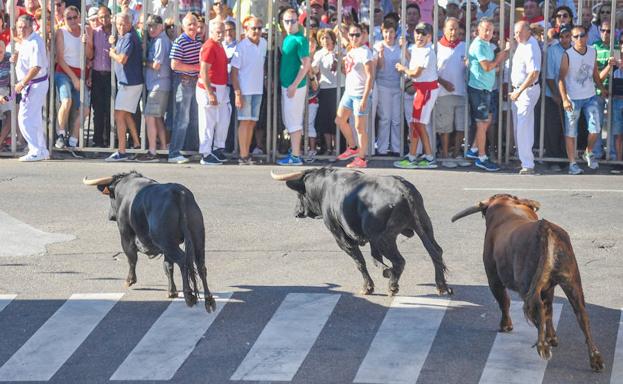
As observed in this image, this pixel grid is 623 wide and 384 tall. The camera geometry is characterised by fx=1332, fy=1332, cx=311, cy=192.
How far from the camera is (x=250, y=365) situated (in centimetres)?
946

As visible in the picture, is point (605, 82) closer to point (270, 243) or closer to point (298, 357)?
point (270, 243)

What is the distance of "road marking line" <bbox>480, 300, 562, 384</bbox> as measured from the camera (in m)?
9.16

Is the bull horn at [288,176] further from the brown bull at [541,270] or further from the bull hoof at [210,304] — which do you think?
the brown bull at [541,270]

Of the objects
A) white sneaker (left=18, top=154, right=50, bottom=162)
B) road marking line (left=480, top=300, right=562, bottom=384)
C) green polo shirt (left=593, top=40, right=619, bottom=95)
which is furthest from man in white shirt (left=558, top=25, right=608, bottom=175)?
road marking line (left=480, top=300, right=562, bottom=384)

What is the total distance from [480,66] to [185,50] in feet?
13.2

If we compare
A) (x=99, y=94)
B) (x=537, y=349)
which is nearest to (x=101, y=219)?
(x=99, y=94)

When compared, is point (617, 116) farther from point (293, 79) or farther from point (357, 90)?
point (293, 79)

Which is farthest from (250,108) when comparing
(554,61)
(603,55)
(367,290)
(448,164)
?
(367,290)

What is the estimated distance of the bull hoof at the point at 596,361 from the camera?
9172mm

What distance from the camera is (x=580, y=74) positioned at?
58.3ft

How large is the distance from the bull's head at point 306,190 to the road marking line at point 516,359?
2.21m

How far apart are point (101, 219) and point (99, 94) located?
16.6 ft

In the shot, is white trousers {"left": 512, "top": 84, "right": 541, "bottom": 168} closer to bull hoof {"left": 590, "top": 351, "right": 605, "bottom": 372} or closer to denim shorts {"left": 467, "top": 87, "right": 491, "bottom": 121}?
denim shorts {"left": 467, "top": 87, "right": 491, "bottom": 121}

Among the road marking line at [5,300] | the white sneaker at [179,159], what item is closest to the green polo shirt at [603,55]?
the white sneaker at [179,159]
